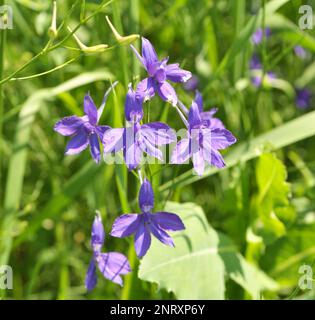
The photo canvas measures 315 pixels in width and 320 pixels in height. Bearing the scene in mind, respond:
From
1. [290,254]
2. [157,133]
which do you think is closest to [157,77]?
[157,133]

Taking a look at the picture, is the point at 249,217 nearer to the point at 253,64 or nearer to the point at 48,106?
the point at 48,106

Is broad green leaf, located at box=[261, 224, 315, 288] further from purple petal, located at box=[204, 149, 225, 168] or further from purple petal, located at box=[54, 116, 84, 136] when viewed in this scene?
purple petal, located at box=[54, 116, 84, 136]

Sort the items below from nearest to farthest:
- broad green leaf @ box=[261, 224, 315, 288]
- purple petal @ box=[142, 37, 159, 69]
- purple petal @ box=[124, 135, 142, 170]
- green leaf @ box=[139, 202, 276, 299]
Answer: purple petal @ box=[124, 135, 142, 170] < purple petal @ box=[142, 37, 159, 69] < green leaf @ box=[139, 202, 276, 299] < broad green leaf @ box=[261, 224, 315, 288]

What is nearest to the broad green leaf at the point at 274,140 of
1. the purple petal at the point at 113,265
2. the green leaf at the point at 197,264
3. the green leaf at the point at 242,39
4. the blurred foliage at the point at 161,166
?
the blurred foliage at the point at 161,166

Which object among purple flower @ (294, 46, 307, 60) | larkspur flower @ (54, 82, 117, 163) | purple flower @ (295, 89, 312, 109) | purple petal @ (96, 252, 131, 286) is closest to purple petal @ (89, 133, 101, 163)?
larkspur flower @ (54, 82, 117, 163)

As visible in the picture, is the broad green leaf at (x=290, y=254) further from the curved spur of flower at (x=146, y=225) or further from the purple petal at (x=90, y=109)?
the purple petal at (x=90, y=109)
